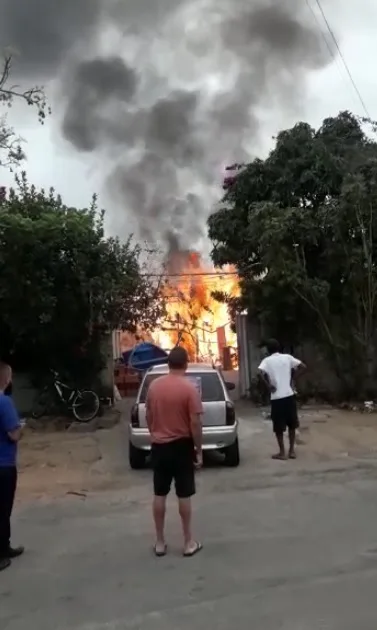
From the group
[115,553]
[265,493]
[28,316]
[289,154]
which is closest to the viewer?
[115,553]

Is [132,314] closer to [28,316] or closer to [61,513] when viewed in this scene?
[28,316]

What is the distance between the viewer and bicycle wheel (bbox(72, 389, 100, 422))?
48.8ft

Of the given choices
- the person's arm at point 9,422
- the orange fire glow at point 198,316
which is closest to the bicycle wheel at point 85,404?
the person's arm at point 9,422

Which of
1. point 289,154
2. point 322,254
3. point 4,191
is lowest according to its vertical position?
point 322,254

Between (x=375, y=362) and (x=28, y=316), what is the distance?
8.33 metres

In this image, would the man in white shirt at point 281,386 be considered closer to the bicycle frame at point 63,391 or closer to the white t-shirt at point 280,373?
the white t-shirt at point 280,373

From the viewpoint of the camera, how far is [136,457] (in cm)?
962

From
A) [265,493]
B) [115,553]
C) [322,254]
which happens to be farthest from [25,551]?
Answer: [322,254]

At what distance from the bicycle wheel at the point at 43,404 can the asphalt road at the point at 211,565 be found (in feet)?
24.2

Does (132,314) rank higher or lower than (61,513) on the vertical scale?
higher

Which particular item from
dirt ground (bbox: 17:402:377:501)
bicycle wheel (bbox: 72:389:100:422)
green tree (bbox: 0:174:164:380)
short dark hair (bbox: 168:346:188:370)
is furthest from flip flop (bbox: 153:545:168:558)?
bicycle wheel (bbox: 72:389:100:422)

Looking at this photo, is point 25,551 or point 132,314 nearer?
point 25,551

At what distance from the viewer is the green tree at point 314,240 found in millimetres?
15359

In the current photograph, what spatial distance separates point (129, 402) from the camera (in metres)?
18.7
